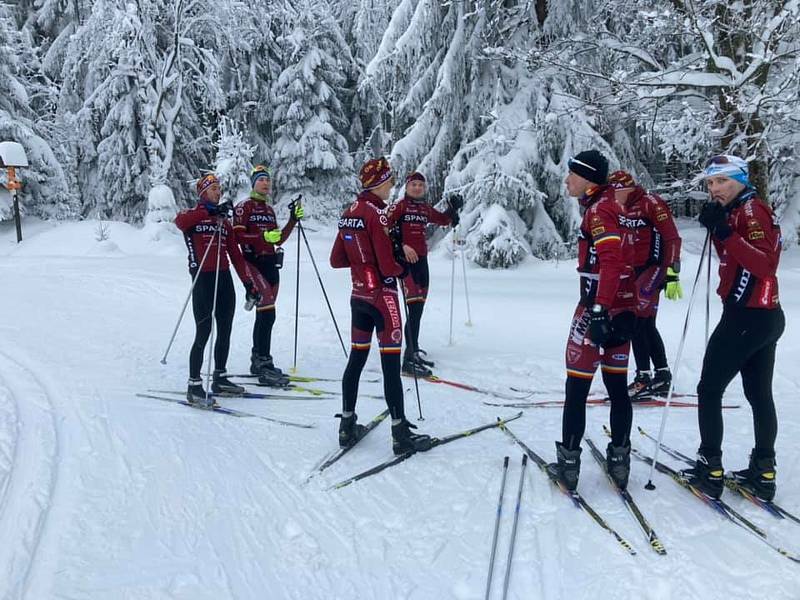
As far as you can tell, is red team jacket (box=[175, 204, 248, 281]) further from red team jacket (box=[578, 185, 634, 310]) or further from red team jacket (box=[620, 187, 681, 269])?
red team jacket (box=[620, 187, 681, 269])

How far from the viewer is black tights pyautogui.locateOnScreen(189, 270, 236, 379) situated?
582cm

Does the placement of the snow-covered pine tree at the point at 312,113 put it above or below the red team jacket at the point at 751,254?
above

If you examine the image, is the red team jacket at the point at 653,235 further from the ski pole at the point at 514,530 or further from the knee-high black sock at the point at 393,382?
the knee-high black sock at the point at 393,382

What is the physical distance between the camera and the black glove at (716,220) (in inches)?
139

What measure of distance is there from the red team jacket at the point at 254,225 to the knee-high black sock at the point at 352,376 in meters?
2.35

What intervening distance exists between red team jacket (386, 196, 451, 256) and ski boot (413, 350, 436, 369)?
3.75 feet

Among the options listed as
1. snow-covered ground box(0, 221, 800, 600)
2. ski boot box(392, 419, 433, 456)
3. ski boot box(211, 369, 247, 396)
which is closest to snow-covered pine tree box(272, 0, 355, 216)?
snow-covered ground box(0, 221, 800, 600)

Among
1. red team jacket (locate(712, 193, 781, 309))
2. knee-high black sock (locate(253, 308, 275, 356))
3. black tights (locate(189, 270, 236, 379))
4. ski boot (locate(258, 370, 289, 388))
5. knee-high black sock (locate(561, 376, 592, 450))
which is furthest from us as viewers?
knee-high black sock (locate(253, 308, 275, 356))

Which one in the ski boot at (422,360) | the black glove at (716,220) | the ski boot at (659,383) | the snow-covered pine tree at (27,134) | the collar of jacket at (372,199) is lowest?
the ski boot at (422,360)

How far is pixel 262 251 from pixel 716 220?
4.59 metres

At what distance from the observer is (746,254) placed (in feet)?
11.5

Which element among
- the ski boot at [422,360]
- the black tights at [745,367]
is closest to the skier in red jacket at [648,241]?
the black tights at [745,367]

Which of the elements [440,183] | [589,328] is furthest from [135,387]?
[440,183]

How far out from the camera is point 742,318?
144 inches
